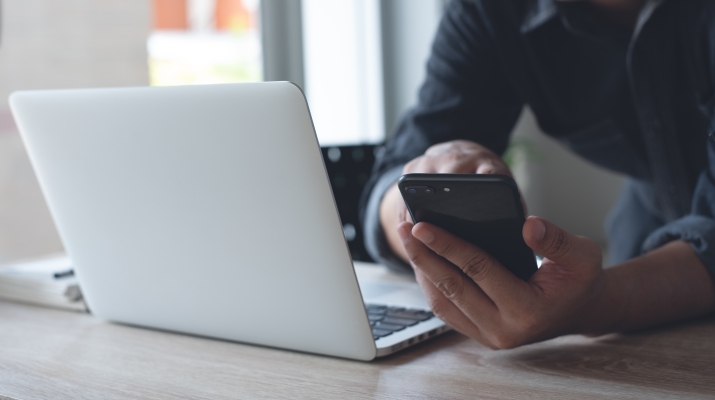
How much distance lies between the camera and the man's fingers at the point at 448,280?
0.58m

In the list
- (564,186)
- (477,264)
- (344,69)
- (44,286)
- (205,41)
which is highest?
(477,264)

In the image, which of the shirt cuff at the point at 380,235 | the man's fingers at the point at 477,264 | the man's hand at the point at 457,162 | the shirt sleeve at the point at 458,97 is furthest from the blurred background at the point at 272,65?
the man's fingers at the point at 477,264

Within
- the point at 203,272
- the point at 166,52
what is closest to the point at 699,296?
the point at 203,272

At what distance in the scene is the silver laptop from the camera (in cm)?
57

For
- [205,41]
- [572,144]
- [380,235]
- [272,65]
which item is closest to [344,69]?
[272,65]

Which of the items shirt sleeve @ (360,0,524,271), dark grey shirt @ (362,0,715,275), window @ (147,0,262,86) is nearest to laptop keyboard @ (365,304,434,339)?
dark grey shirt @ (362,0,715,275)

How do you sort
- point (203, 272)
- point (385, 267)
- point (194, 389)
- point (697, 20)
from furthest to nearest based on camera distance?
point (385, 267)
point (697, 20)
point (203, 272)
point (194, 389)

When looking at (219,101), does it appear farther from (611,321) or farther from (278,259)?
(611,321)

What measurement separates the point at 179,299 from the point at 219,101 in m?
0.23

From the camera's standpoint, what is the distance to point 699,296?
73 centimetres

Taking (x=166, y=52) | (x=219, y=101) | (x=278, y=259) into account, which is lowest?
(x=166, y=52)

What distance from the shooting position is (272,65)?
2.47 metres

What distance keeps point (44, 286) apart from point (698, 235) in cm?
82

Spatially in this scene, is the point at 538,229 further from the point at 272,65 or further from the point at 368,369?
the point at 272,65
